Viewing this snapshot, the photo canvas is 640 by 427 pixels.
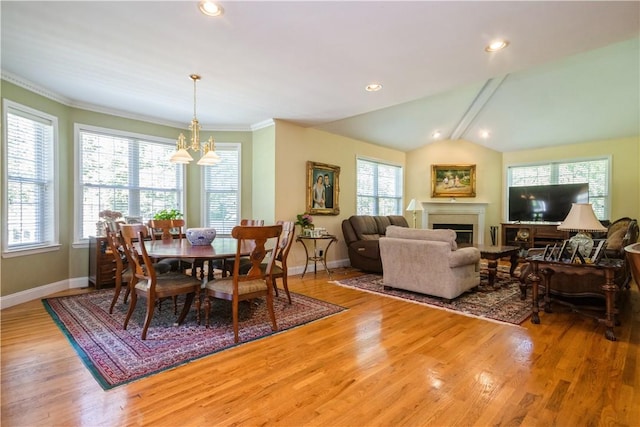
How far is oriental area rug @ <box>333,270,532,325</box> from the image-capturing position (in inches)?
131

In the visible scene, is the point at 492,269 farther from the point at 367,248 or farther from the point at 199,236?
the point at 199,236

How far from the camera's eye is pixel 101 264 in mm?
4242

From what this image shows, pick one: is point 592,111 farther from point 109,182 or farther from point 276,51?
point 109,182

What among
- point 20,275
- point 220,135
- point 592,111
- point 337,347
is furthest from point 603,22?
point 20,275

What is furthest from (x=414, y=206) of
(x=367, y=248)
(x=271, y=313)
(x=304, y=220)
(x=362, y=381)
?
(x=362, y=381)

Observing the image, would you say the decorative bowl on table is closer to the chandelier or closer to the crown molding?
the chandelier

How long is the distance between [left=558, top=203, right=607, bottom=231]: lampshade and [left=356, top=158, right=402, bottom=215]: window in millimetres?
3914

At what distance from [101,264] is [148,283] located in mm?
2003

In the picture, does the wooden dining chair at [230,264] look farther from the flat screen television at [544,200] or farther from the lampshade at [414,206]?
the flat screen television at [544,200]

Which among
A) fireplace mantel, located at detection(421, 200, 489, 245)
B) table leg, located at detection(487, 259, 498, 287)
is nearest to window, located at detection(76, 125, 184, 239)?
table leg, located at detection(487, 259, 498, 287)

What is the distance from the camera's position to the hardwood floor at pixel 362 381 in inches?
67.4

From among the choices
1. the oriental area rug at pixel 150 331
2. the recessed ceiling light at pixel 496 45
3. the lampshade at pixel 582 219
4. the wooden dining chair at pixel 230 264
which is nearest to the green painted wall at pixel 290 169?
the oriental area rug at pixel 150 331

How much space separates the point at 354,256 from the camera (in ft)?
18.7

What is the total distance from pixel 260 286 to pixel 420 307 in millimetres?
1830
